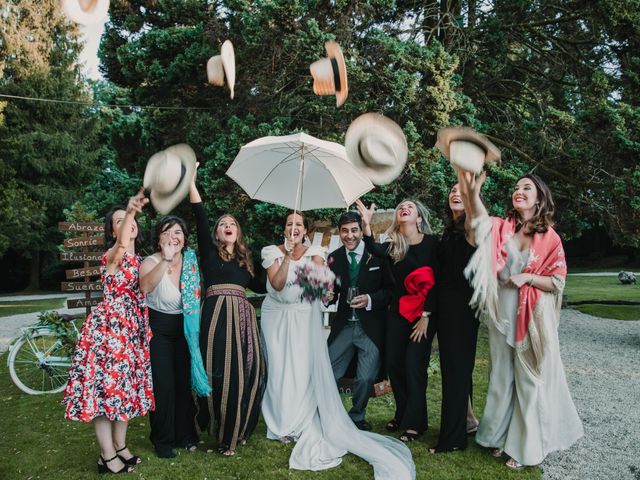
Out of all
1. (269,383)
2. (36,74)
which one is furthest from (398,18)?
(36,74)

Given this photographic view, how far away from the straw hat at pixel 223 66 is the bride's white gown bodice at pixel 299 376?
1509mm

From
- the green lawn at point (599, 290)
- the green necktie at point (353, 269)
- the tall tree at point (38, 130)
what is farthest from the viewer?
the tall tree at point (38, 130)

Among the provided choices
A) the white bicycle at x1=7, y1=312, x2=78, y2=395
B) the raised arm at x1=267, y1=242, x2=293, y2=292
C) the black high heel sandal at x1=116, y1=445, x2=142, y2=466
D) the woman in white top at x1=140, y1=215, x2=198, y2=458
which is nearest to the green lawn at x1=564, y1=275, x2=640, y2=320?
the raised arm at x1=267, y1=242, x2=293, y2=292

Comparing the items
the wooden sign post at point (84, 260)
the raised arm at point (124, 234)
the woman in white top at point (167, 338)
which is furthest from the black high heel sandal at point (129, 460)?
the wooden sign post at point (84, 260)

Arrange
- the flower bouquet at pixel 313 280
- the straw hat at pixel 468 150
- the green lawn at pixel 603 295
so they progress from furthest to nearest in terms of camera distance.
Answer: the green lawn at pixel 603 295, the flower bouquet at pixel 313 280, the straw hat at pixel 468 150

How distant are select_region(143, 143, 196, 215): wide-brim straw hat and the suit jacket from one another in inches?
71.9

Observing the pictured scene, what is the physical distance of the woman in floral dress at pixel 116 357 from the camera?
3.62 m

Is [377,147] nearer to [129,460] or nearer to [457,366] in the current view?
[457,366]

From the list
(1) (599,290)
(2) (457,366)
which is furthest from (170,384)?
(1) (599,290)

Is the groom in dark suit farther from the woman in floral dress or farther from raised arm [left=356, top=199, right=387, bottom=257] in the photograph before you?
the woman in floral dress

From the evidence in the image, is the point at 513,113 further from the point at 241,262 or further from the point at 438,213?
the point at 241,262

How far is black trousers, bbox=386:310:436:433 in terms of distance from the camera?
4.37 meters

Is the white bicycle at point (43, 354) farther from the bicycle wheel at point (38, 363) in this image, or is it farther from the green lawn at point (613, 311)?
the green lawn at point (613, 311)

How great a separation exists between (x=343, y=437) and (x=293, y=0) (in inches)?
255
